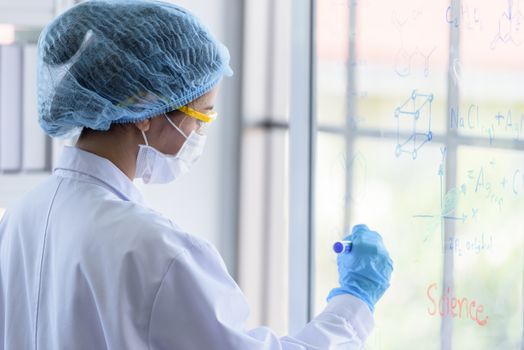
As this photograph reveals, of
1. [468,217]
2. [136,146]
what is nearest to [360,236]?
[468,217]

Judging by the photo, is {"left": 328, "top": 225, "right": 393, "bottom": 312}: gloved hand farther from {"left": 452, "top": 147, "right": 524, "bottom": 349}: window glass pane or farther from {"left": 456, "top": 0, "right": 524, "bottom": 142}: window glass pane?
{"left": 456, "top": 0, "right": 524, "bottom": 142}: window glass pane

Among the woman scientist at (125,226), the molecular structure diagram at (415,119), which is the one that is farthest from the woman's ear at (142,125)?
the molecular structure diagram at (415,119)

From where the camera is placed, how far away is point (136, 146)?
1396 mm

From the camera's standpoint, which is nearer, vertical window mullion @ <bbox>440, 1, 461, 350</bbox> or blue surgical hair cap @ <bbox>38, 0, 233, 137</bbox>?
blue surgical hair cap @ <bbox>38, 0, 233, 137</bbox>

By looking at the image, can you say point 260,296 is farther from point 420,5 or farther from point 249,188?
point 420,5

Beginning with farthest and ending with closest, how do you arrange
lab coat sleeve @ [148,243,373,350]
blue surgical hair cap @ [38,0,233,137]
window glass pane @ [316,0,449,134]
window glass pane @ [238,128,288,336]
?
1. window glass pane @ [238,128,288,336]
2. window glass pane @ [316,0,449,134]
3. blue surgical hair cap @ [38,0,233,137]
4. lab coat sleeve @ [148,243,373,350]

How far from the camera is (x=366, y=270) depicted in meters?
1.52

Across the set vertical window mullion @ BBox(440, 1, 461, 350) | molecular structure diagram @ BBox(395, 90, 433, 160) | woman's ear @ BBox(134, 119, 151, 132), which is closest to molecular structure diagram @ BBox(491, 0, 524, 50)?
vertical window mullion @ BBox(440, 1, 461, 350)

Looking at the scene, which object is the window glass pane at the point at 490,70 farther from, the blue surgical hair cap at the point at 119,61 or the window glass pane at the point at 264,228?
the window glass pane at the point at 264,228

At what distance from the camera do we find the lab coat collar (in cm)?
134

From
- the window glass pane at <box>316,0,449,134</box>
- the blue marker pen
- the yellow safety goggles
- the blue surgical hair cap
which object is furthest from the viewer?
the window glass pane at <box>316,0,449,134</box>

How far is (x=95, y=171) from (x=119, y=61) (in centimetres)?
19

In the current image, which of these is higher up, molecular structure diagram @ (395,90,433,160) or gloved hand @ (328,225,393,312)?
molecular structure diagram @ (395,90,433,160)

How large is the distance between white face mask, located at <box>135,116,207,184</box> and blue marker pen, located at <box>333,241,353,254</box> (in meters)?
0.33
